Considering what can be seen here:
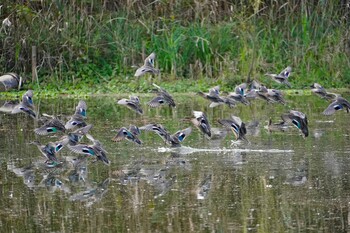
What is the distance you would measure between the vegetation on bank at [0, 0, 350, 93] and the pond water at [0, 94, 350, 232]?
174 inches

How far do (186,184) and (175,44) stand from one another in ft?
31.0

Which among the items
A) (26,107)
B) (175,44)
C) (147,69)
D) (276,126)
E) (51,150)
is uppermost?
(175,44)

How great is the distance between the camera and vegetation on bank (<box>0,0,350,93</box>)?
18719 millimetres

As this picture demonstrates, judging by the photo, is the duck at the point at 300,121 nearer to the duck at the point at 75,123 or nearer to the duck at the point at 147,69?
the duck at the point at 75,123

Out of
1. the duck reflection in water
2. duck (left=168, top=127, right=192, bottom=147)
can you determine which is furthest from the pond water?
duck (left=168, top=127, right=192, bottom=147)

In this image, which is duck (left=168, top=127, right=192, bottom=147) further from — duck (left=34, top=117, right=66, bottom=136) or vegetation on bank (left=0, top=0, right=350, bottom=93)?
vegetation on bank (left=0, top=0, right=350, bottom=93)

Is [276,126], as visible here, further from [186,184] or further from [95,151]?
[186,184]

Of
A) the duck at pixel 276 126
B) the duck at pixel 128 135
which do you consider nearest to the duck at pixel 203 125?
the duck at pixel 128 135

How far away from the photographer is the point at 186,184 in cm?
A: 966

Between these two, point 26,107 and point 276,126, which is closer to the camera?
point 26,107

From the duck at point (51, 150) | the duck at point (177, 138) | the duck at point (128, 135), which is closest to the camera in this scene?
the duck at point (51, 150)

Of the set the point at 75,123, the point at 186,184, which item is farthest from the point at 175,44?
the point at 186,184

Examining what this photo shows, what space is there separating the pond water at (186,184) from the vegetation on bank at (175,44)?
4426 mm

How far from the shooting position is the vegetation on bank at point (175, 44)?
18719 mm
